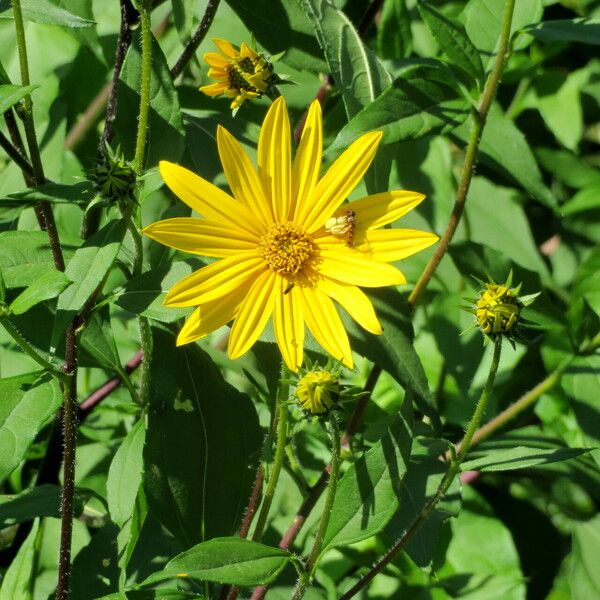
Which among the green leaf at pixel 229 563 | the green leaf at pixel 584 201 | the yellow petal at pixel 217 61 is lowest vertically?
the green leaf at pixel 229 563

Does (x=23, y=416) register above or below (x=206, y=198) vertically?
below

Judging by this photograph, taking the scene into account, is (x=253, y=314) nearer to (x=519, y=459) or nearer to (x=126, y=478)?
(x=126, y=478)

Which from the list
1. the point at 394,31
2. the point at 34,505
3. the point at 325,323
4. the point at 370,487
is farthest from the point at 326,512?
the point at 394,31

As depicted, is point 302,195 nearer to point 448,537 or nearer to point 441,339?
point 441,339

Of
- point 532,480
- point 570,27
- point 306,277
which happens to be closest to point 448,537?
point 532,480

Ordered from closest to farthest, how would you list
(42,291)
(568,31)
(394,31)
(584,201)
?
(42,291) → (568,31) → (394,31) → (584,201)

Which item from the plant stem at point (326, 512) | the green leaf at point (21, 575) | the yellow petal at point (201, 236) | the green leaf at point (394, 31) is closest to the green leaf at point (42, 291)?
the yellow petal at point (201, 236)

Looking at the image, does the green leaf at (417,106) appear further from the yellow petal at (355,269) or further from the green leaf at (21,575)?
the green leaf at (21,575)
